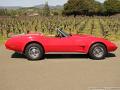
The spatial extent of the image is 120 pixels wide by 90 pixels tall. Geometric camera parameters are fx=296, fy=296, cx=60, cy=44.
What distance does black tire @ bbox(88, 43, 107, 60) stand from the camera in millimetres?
10703

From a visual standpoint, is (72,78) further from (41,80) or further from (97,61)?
(97,61)

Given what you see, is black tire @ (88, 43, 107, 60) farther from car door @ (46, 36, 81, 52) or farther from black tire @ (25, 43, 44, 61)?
black tire @ (25, 43, 44, 61)

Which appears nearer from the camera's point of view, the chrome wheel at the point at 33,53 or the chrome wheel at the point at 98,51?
the chrome wheel at the point at 33,53

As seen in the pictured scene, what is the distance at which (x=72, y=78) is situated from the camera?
780 centimetres

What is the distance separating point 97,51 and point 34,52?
2.28 meters

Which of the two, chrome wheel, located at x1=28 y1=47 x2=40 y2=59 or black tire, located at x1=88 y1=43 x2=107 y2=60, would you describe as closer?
chrome wheel, located at x1=28 y1=47 x2=40 y2=59

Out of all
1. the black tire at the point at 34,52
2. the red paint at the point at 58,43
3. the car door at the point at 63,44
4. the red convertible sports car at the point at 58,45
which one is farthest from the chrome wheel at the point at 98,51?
the black tire at the point at 34,52

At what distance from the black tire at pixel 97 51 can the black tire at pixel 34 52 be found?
180 cm

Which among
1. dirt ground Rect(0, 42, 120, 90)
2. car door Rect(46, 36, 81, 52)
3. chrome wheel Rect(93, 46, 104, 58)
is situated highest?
car door Rect(46, 36, 81, 52)

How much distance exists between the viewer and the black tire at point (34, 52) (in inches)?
415

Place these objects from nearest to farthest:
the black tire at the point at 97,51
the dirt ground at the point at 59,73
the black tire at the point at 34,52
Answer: the dirt ground at the point at 59,73 < the black tire at the point at 34,52 < the black tire at the point at 97,51

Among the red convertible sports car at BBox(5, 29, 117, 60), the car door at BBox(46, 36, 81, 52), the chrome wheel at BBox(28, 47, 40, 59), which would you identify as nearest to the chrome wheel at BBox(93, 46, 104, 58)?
the red convertible sports car at BBox(5, 29, 117, 60)

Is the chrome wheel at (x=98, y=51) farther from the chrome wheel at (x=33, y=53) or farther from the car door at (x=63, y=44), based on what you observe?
the chrome wheel at (x=33, y=53)

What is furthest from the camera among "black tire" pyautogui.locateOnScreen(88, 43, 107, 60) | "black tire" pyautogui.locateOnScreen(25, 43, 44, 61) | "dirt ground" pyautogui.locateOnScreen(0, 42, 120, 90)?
"black tire" pyautogui.locateOnScreen(88, 43, 107, 60)
